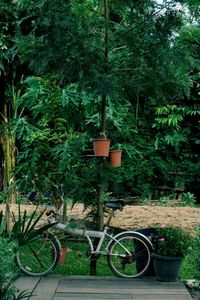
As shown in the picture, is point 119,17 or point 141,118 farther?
point 141,118

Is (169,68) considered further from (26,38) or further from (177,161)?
(177,161)

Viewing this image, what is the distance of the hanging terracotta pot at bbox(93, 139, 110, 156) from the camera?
5.02 m

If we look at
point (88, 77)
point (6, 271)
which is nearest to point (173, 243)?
point (88, 77)

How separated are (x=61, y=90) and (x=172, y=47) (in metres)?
1.22

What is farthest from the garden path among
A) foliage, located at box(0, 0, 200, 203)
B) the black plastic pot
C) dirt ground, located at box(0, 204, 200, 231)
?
dirt ground, located at box(0, 204, 200, 231)

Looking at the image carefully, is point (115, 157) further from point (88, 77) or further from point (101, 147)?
point (88, 77)

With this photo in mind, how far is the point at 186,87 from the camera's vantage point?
5238mm

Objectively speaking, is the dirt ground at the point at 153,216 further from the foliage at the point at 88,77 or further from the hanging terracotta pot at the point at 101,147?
the hanging terracotta pot at the point at 101,147

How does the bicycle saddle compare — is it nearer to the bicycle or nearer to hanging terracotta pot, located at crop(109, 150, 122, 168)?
the bicycle

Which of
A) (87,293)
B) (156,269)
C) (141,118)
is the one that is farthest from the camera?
(141,118)

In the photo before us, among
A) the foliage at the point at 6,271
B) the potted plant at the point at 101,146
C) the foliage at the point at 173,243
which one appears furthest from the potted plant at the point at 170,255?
the foliage at the point at 6,271

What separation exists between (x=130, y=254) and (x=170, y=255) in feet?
1.58

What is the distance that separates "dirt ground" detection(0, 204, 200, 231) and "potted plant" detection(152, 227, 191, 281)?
8.02 ft

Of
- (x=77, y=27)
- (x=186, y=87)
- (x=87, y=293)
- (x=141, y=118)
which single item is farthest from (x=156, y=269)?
(x=141, y=118)
